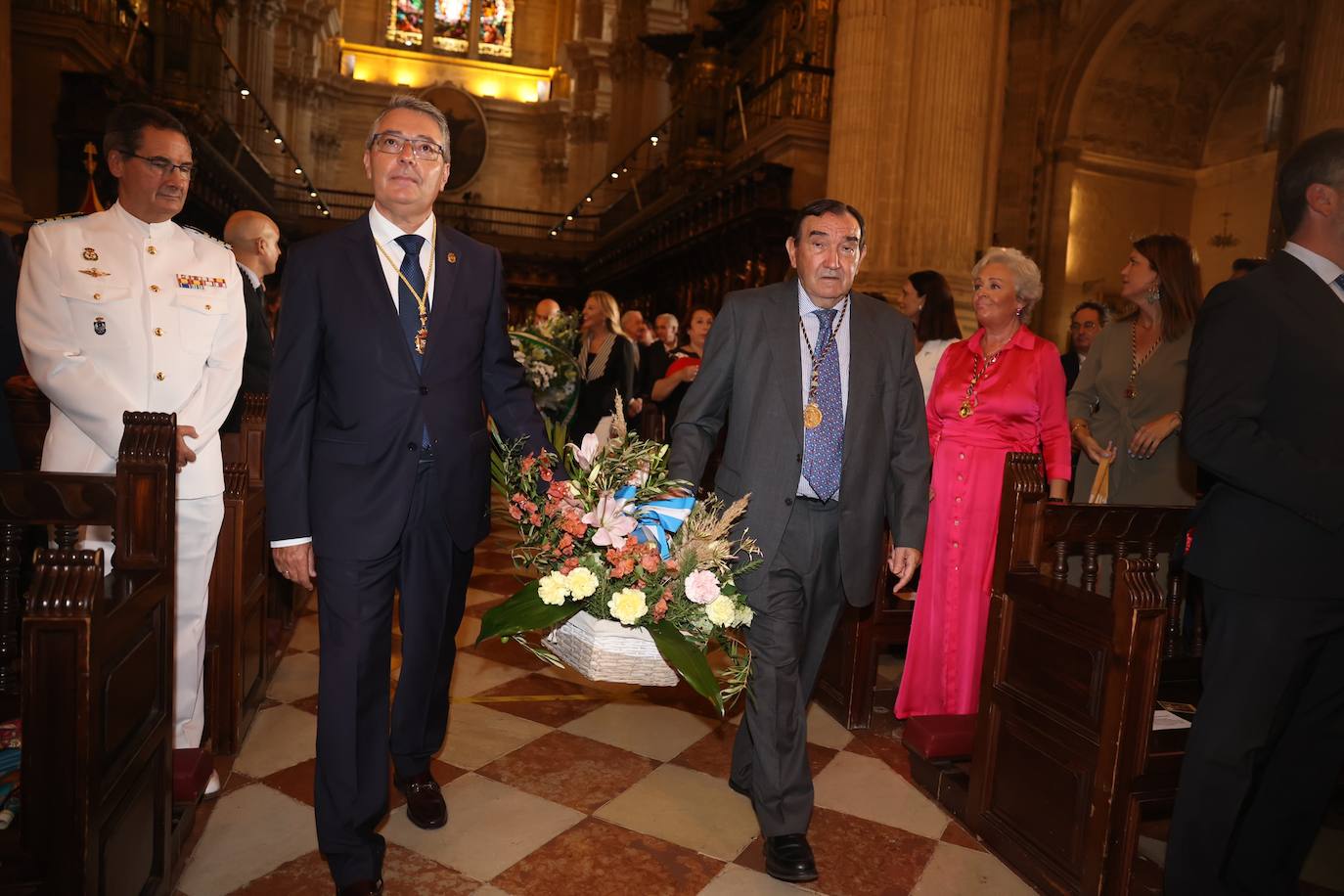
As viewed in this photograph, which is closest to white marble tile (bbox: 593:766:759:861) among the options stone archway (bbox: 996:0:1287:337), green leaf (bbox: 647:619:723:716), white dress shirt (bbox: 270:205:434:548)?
green leaf (bbox: 647:619:723:716)

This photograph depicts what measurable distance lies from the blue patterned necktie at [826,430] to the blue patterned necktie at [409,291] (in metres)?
1.06

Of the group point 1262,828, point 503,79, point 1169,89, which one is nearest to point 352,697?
point 1262,828

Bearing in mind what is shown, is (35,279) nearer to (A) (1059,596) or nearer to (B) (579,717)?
(B) (579,717)

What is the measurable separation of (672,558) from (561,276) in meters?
23.2

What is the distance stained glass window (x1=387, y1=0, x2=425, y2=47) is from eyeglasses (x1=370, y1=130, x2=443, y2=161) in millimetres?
35421

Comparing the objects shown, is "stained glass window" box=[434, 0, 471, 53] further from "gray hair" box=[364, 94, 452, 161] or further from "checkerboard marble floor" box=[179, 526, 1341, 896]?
"gray hair" box=[364, 94, 452, 161]

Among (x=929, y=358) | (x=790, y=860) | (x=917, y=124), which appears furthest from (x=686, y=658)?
(x=917, y=124)

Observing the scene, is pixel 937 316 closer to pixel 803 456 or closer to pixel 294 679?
pixel 803 456

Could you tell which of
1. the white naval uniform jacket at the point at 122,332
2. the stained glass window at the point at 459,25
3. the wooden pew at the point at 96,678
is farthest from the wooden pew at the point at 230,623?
the stained glass window at the point at 459,25

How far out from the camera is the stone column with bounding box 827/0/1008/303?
8.79m

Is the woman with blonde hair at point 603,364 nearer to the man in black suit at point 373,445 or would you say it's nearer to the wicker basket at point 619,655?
the man in black suit at point 373,445

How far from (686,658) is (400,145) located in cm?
141

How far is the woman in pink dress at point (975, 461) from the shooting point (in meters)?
3.44

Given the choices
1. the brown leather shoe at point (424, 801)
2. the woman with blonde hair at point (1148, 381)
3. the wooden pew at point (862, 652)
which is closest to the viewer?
the brown leather shoe at point (424, 801)
